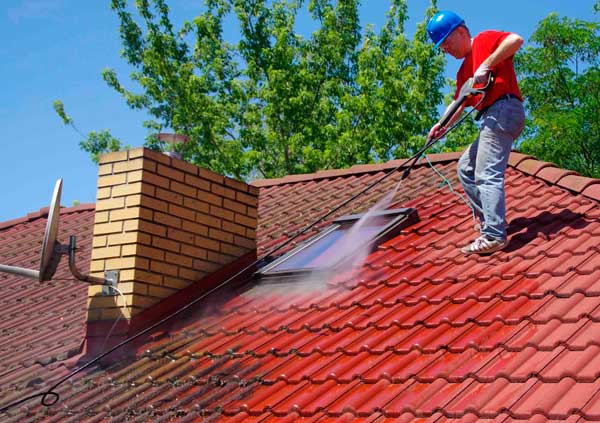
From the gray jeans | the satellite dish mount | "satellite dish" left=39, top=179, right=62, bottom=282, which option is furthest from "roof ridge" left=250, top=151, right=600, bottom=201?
"satellite dish" left=39, top=179, right=62, bottom=282

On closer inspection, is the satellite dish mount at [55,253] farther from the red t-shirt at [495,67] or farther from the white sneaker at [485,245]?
the red t-shirt at [495,67]

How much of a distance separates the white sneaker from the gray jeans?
0.03 meters

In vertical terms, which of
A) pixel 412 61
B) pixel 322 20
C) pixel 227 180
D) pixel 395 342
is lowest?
pixel 395 342

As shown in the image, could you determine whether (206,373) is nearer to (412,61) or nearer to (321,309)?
(321,309)

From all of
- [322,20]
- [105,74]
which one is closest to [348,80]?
[322,20]

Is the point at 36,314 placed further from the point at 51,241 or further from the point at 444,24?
the point at 444,24

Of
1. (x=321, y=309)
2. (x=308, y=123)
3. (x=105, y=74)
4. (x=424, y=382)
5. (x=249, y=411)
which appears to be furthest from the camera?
(x=105, y=74)

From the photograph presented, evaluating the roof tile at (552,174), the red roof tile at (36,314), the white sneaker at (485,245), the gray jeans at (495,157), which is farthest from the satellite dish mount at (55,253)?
the roof tile at (552,174)

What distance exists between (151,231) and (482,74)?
2.89m

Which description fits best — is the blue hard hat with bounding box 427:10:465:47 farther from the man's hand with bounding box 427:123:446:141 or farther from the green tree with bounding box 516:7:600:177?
the green tree with bounding box 516:7:600:177

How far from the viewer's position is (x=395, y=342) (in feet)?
17.4

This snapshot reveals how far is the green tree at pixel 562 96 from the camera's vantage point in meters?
20.5

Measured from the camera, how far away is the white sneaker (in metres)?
6.20

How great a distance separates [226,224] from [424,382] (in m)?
3.48
